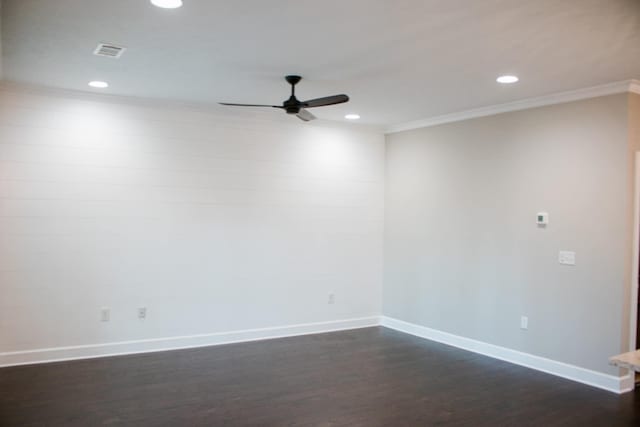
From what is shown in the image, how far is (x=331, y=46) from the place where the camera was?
3.40 meters

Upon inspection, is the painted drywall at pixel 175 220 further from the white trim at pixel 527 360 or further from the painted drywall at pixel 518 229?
the white trim at pixel 527 360

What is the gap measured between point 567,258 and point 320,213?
293 cm

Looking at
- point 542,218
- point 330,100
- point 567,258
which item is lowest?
point 567,258

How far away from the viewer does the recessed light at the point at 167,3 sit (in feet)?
8.78

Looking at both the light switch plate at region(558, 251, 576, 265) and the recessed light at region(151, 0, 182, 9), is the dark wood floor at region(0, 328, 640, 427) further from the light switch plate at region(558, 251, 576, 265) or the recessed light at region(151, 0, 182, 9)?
the recessed light at region(151, 0, 182, 9)

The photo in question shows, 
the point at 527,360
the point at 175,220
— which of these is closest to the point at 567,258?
the point at 527,360

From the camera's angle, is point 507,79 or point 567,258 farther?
point 567,258

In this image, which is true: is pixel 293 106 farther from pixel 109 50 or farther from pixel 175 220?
pixel 175 220

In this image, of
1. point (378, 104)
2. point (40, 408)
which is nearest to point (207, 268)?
point (40, 408)

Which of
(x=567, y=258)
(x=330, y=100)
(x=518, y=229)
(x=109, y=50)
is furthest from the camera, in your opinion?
(x=518, y=229)

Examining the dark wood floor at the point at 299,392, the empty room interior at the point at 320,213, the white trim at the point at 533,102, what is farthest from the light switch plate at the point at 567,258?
the white trim at the point at 533,102

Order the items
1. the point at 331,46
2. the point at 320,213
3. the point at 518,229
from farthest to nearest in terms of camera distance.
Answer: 1. the point at 320,213
2. the point at 518,229
3. the point at 331,46

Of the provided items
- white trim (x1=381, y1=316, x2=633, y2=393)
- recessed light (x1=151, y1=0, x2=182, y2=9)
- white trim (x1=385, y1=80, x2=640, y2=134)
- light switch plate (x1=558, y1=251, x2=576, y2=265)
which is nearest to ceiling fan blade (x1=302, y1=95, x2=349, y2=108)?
recessed light (x1=151, y1=0, x2=182, y2=9)

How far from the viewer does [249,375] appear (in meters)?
4.58
